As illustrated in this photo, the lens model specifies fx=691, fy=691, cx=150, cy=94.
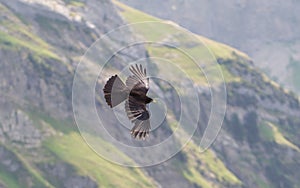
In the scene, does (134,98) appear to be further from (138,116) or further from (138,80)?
(138,80)

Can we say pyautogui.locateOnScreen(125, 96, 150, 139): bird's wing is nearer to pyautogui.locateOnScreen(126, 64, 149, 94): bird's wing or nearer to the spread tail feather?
the spread tail feather

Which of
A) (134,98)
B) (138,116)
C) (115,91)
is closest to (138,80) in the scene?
(115,91)

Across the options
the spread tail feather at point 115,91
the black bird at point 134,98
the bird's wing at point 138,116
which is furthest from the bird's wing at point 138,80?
the bird's wing at point 138,116

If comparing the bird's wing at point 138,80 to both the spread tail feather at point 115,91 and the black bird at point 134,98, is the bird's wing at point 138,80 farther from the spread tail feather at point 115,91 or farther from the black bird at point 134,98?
the spread tail feather at point 115,91

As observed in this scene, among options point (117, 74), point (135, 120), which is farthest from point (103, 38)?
point (135, 120)

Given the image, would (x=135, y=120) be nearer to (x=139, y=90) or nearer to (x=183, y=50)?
(x=139, y=90)

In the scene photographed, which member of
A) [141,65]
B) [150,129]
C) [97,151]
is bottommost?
[97,151]

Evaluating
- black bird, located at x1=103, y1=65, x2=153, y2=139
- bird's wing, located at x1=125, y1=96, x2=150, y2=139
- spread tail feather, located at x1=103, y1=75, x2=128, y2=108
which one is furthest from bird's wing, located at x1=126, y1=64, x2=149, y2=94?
bird's wing, located at x1=125, y1=96, x2=150, y2=139
